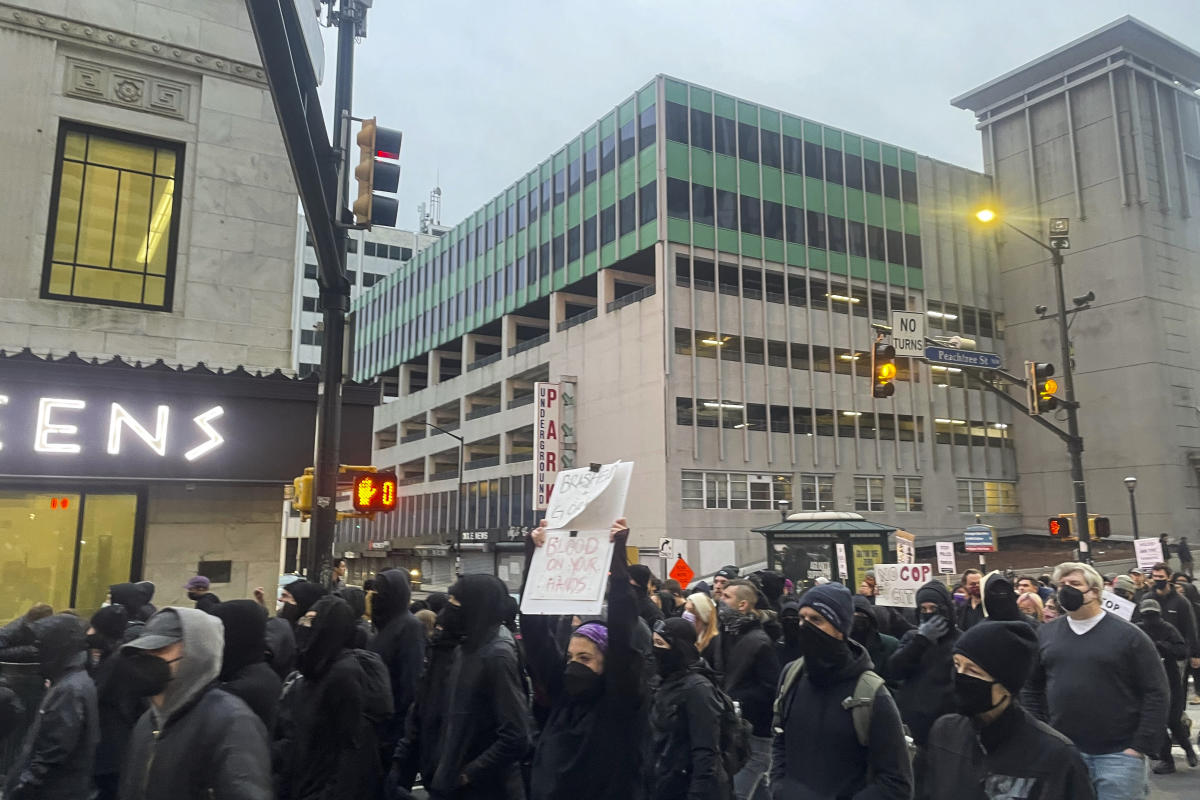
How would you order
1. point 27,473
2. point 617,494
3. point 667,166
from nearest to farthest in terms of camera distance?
point 617,494 → point 27,473 → point 667,166

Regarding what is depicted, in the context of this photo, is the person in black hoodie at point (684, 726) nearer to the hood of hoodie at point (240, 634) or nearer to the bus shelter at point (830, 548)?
the hood of hoodie at point (240, 634)

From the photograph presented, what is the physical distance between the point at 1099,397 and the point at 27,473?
173 ft

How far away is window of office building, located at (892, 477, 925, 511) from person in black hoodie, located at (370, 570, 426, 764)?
44049 mm

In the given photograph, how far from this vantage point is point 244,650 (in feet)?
14.2

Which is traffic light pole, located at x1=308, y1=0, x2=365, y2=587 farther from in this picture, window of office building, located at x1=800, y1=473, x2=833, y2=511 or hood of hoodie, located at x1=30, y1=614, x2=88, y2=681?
window of office building, located at x1=800, y1=473, x2=833, y2=511

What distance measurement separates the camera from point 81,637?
18.0 ft

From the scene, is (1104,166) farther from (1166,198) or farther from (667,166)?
(667,166)

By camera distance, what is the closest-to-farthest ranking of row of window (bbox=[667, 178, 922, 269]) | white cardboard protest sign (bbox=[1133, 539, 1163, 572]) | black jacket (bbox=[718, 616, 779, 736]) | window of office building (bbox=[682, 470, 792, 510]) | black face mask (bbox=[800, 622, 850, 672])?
black face mask (bbox=[800, 622, 850, 672])
black jacket (bbox=[718, 616, 779, 736])
white cardboard protest sign (bbox=[1133, 539, 1163, 572])
window of office building (bbox=[682, 470, 792, 510])
row of window (bbox=[667, 178, 922, 269])

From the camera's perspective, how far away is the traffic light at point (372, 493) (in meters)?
10.5

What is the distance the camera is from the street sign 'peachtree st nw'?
16.7 metres

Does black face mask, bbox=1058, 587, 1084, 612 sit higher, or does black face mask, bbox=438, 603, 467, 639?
black face mask, bbox=1058, 587, 1084, 612

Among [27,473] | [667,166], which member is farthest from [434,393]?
[27,473]

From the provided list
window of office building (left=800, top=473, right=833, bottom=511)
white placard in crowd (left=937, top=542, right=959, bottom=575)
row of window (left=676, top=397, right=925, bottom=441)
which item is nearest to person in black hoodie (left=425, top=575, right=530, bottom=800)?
white placard in crowd (left=937, top=542, right=959, bottom=575)

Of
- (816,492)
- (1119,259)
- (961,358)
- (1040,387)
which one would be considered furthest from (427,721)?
(1119,259)
